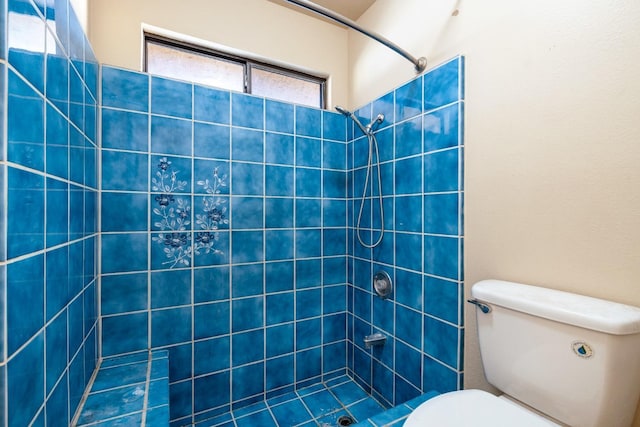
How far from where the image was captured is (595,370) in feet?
2.50

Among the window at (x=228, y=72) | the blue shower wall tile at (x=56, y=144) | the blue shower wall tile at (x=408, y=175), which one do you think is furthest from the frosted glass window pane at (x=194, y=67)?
the blue shower wall tile at (x=408, y=175)

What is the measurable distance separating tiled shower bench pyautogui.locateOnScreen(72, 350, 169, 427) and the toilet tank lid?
4.07ft

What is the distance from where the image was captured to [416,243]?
145 centimetres

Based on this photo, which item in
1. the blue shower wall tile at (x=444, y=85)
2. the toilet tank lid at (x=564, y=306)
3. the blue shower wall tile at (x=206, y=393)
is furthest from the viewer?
the blue shower wall tile at (x=206, y=393)

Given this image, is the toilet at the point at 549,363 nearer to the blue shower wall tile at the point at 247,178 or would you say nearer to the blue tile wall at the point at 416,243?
the blue tile wall at the point at 416,243

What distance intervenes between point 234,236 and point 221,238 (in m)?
0.07

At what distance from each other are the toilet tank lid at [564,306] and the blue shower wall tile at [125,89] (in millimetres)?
1743

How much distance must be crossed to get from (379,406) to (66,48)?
2.16 m

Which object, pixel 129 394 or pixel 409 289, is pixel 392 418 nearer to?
pixel 409 289

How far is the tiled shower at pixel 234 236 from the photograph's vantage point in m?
0.94

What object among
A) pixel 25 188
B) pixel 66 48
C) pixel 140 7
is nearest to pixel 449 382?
pixel 25 188

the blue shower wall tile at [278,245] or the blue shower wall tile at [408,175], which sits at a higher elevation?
the blue shower wall tile at [408,175]

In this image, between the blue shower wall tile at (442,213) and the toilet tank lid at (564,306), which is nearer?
the toilet tank lid at (564,306)

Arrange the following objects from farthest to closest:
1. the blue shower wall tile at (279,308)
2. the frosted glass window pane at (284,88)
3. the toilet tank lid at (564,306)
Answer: the frosted glass window pane at (284,88) → the blue shower wall tile at (279,308) → the toilet tank lid at (564,306)
